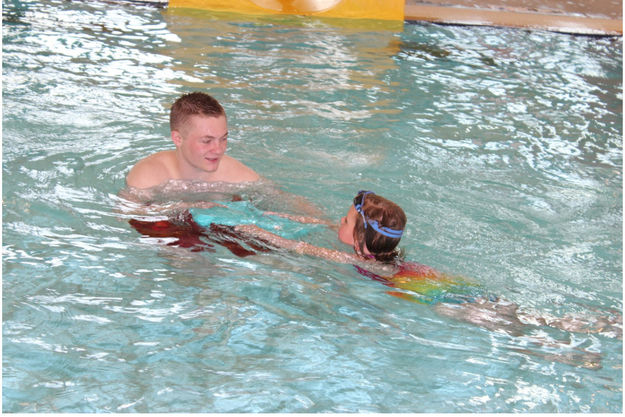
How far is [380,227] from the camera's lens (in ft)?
11.6

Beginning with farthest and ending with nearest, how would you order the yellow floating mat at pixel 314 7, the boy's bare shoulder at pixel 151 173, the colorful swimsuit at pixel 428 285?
the yellow floating mat at pixel 314 7, the boy's bare shoulder at pixel 151 173, the colorful swimsuit at pixel 428 285

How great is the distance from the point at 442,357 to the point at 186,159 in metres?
2.11

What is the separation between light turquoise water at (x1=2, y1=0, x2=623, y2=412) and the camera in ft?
8.96

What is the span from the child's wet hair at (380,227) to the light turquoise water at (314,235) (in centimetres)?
18

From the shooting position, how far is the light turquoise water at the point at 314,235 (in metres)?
2.73

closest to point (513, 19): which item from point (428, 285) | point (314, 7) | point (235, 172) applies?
point (314, 7)

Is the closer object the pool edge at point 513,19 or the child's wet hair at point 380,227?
the child's wet hair at point 380,227

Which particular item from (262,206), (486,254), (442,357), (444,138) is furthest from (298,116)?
(442,357)

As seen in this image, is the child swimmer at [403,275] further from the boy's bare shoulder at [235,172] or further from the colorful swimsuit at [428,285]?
the boy's bare shoulder at [235,172]

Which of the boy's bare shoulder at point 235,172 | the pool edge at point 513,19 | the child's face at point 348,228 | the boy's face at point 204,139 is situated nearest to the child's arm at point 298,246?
the child's face at point 348,228

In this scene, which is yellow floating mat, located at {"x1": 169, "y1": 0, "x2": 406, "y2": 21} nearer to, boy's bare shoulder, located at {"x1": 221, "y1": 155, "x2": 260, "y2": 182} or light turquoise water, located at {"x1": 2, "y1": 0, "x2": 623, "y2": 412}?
light turquoise water, located at {"x1": 2, "y1": 0, "x2": 623, "y2": 412}

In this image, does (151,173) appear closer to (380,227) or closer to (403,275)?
(380,227)

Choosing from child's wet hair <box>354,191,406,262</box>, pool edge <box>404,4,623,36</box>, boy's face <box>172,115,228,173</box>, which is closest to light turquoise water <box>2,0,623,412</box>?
child's wet hair <box>354,191,406,262</box>

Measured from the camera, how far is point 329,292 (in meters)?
3.48
